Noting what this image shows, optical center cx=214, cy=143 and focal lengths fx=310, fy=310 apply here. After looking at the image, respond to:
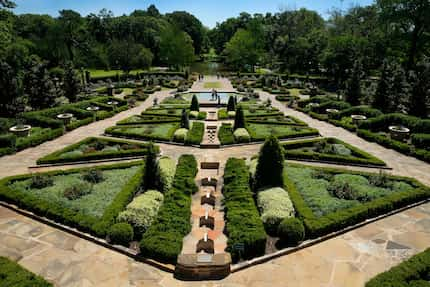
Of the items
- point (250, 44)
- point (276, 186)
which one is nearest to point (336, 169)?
point (276, 186)

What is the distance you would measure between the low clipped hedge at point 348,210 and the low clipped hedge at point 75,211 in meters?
6.65

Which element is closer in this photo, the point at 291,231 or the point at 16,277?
the point at 16,277

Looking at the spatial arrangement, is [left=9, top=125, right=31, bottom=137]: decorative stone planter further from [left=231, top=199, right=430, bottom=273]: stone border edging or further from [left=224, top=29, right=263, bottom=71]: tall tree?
[left=224, top=29, right=263, bottom=71]: tall tree

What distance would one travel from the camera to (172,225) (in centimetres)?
1037

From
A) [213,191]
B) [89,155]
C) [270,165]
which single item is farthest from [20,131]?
[270,165]

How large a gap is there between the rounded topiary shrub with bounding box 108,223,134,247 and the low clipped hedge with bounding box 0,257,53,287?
8.14 feet

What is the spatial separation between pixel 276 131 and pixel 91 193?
47.1ft

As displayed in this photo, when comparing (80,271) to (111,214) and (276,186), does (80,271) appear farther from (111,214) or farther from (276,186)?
(276,186)

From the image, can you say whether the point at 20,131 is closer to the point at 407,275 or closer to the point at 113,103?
the point at 113,103

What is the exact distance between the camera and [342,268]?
9008 mm

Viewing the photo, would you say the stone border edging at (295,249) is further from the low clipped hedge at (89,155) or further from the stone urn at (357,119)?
the stone urn at (357,119)

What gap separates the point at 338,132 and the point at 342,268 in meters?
17.0

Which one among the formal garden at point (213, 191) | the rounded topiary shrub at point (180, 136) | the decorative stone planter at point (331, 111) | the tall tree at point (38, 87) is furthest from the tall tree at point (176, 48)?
the rounded topiary shrub at point (180, 136)

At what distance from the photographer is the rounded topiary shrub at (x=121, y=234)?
994 cm
